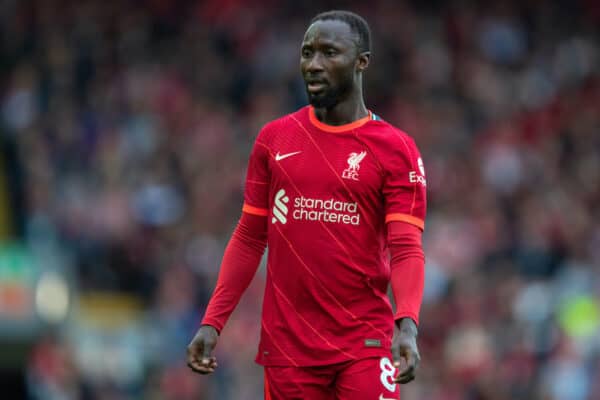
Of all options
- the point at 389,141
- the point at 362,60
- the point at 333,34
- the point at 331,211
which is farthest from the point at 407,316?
the point at 333,34

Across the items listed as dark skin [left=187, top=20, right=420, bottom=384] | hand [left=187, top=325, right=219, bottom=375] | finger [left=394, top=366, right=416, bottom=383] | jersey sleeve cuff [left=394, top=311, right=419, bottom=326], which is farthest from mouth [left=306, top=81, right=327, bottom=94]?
finger [left=394, top=366, right=416, bottom=383]

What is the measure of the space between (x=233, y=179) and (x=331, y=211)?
980 cm

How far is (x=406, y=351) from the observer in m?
5.40

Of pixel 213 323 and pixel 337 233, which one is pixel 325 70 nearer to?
pixel 337 233

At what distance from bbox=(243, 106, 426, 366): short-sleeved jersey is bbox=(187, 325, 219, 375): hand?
0.28 m

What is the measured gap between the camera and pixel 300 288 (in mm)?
5887

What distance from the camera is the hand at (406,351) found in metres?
5.37

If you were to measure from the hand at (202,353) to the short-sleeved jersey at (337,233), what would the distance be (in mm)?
276

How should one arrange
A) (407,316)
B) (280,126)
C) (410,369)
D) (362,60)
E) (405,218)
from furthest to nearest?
(280,126) < (362,60) < (405,218) < (407,316) < (410,369)

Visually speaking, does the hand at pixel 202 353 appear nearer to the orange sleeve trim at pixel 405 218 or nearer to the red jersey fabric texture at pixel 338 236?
the red jersey fabric texture at pixel 338 236

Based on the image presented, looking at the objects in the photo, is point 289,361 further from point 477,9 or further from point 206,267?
point 477,9

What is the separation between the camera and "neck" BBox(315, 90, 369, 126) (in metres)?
5.91

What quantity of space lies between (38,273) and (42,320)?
1.79 feet

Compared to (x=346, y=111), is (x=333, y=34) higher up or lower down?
higher up
